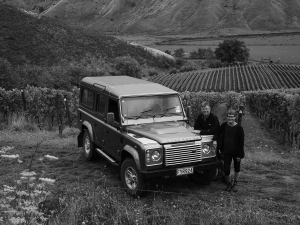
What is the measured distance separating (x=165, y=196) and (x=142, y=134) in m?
1.38

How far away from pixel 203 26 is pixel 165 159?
183m

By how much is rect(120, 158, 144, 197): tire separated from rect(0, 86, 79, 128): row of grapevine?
39.1 ft

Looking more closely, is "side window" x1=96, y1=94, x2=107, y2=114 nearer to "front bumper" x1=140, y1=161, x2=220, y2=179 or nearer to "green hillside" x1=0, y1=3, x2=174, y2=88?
"front bumper" x1=140, y1=161, x2=220, y2=179

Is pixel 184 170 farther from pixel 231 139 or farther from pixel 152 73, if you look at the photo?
pixel 152 73

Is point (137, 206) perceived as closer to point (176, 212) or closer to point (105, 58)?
point (176, 212)

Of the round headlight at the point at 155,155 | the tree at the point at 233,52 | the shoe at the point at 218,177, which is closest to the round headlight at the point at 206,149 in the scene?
the round headlight at the point at 155,155

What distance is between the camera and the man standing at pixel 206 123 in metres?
8.26

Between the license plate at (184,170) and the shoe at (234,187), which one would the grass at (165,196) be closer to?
the shoe at (234,187)

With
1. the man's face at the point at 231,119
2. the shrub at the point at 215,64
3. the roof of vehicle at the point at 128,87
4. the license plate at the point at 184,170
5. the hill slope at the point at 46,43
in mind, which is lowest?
the shrub at the point at 215,64

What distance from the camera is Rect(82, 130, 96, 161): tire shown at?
10232mm

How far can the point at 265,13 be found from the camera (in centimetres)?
18562

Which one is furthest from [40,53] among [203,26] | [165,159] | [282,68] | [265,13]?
[265,13]

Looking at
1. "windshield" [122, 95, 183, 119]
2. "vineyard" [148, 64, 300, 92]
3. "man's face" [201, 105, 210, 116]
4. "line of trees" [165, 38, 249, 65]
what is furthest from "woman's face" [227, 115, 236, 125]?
"line of trees" [165, 38, 249, 65]

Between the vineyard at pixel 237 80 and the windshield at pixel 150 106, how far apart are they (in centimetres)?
3987
